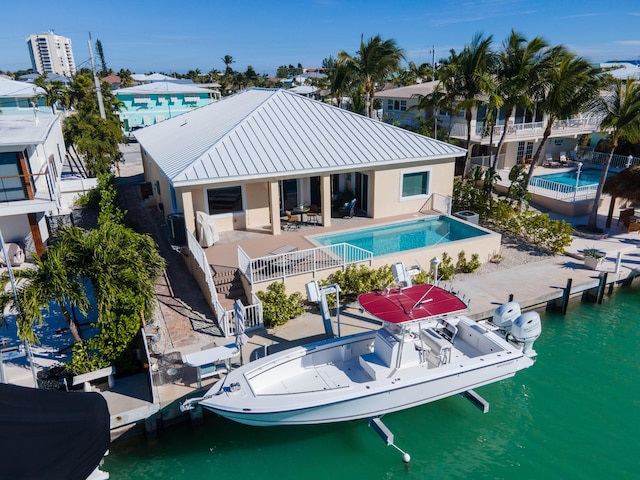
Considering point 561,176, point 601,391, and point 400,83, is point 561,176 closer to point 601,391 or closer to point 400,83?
point 601,391

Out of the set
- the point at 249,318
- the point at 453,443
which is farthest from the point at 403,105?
the point at 453,443

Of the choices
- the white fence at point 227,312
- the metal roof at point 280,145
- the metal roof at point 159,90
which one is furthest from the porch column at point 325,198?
the metal roof at point 159,90

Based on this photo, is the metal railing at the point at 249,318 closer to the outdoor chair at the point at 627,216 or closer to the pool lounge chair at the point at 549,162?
the outdoor chair at the point at 627,216

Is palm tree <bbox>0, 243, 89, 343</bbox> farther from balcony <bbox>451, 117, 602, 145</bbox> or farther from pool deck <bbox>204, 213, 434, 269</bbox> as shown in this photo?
balcony <bbox>451, 117, 602, 145</bbox>

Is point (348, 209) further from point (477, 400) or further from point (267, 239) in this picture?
point (477, 400)

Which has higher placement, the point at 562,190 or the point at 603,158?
the point at 603,158

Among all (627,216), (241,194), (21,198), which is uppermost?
(21,198)

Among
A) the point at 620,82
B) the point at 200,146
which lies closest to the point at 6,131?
the point at 200,146
